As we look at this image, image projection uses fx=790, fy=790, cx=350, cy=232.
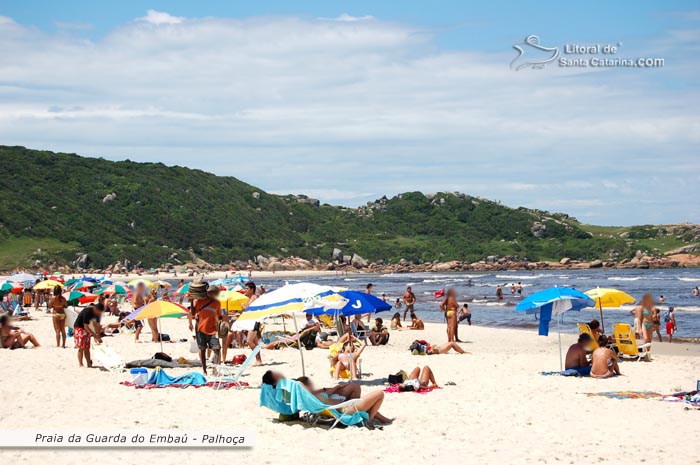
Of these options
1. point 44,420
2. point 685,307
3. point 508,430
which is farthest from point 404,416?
point 685,307

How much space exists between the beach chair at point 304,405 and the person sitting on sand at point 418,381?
268cm

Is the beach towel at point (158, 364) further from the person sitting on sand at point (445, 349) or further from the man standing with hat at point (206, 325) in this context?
the person sitting on sand at point (445, 349)

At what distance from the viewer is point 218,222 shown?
376 ft

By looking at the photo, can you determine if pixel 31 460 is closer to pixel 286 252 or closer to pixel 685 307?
pixel 685 307

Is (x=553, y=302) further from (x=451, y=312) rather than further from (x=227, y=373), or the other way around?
(x=227, y=373)

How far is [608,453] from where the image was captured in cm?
829

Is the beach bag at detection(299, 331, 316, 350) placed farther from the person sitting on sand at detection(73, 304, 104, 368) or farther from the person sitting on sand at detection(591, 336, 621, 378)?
the person sitting on sand at detection(591, 336, 621, 378)

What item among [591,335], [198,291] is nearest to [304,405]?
[198,291]

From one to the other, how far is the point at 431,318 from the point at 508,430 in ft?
77.2

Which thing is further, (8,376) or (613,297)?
(613,297)

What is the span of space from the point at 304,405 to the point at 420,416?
1697 mm

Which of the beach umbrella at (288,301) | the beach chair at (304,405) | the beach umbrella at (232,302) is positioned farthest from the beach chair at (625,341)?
the beach chair at (304,405)

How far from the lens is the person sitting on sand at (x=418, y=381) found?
481 inches

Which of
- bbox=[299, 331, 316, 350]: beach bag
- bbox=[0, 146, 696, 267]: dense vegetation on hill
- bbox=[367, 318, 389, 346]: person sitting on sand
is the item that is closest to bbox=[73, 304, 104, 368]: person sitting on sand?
bbox=[299, 331, 316, 350]: beach bag
